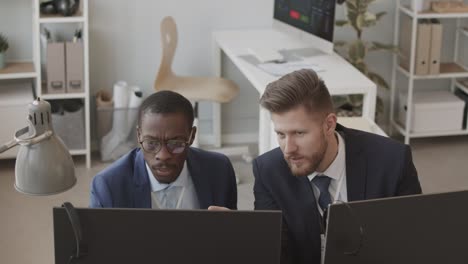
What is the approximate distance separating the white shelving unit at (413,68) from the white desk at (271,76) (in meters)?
0.75

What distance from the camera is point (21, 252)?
158 inches

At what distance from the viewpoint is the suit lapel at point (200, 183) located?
2582 mm

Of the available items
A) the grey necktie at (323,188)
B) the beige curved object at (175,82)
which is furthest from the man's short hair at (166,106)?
the beige curved object at (175,82)

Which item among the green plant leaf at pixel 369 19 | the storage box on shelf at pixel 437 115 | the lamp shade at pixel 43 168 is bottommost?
the storage box on shelf at pixel 437 115

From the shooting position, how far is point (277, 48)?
→ 4934 mm

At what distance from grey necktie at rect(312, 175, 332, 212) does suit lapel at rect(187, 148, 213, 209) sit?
0.34 metres

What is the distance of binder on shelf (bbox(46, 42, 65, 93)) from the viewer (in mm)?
4844

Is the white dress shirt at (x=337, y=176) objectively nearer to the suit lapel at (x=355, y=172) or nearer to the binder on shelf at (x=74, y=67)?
the suit lapel at (x=355, y=172)

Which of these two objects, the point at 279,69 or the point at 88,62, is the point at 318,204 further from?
the point at 88,62

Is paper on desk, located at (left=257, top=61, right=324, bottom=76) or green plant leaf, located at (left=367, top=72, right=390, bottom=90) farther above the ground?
paper on desk, located at (left=257, top=61, right=324, bottom=76)

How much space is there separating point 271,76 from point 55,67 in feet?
4.44

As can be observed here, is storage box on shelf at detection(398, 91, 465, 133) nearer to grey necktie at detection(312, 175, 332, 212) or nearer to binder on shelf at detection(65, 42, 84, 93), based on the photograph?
binder on shelf at detection(65, 42, 84, 93)

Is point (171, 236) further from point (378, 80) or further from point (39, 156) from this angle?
point (378, 80)

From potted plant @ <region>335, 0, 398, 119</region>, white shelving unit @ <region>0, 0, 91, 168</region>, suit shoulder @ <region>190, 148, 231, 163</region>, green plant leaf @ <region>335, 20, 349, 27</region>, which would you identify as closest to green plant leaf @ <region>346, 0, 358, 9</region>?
potted plant @ <region>335, 0, 398, 119</region>
